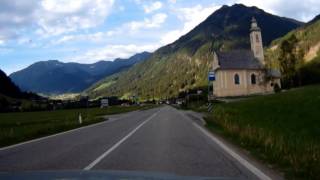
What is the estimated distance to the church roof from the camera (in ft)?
390

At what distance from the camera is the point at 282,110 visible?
32.2m

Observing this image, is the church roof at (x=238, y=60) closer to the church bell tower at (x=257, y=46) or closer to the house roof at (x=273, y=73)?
the church bell tower at (x=257, y=46)

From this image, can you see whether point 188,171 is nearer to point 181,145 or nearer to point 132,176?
point 132,176

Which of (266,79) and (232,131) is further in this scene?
(266,79)

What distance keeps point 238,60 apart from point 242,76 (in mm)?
4847

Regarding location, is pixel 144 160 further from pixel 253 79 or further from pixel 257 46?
pixel 257 46

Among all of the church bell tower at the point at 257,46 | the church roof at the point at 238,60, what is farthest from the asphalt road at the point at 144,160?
the church bell tower at the point at 257,46

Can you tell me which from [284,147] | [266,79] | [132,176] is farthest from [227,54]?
[132,176]

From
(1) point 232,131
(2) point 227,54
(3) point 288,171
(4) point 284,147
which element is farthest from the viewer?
(2) point 227,54

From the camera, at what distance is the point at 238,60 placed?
120250mm

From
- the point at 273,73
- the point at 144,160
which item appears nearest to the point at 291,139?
the point at 144,160

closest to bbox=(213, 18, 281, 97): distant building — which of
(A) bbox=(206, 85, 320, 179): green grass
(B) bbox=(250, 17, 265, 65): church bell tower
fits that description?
(B) bbox=(250, 17, 265, 65): church bell tower

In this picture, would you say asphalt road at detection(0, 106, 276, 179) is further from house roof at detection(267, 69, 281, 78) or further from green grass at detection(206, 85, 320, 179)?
house roof at detection(267, 69, 281, 78)

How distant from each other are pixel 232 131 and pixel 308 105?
383 inches
